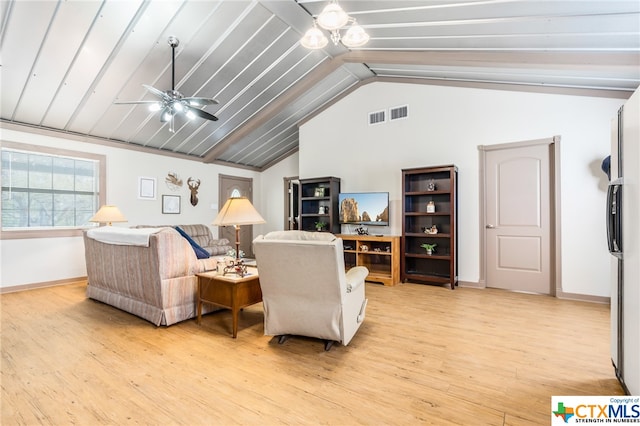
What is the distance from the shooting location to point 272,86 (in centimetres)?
531

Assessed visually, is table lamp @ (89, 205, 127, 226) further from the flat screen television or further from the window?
the flat screen television

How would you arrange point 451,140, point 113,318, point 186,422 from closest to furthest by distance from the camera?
point 186,422 < point 113,318 < point 451,140

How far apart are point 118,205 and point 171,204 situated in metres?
1.06

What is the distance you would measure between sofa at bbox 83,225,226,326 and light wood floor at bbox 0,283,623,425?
0.60 feet

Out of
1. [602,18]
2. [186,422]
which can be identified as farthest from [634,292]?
[186,422]

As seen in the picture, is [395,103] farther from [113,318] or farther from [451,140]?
[113,318]

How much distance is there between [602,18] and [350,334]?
11.3ft

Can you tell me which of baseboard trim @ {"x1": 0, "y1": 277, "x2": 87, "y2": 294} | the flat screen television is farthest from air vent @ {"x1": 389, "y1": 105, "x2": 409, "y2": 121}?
baseboard trim @ {"x1": 0, "y1": 277, "x2": 87, "y2": 294}

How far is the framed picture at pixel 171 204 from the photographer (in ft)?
21.4

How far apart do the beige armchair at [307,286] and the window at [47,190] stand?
4698 mm

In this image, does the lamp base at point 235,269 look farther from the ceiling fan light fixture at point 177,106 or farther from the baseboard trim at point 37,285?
the baseboard trim at point 37,285

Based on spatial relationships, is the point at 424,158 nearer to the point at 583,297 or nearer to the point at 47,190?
the point at 583,297

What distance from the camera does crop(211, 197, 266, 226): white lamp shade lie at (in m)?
2.93

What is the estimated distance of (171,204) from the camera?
6.67 m
